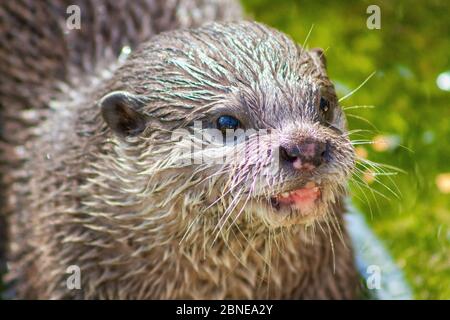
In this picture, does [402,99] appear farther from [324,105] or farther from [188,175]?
[188,175]

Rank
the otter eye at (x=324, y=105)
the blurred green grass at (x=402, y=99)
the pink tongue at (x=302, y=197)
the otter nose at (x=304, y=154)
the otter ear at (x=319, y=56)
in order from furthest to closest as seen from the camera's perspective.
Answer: the blurred green grass at (x=402, y=99), the otter ear at (x=319, y=56), the otter eye at (x=324, y=105), the pink tongue at (x=302, y=197), the otter nose at (x=304, y=154)

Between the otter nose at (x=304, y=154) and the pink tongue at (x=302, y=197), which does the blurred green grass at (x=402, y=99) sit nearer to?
the pink tongue at (x=302, y=197)

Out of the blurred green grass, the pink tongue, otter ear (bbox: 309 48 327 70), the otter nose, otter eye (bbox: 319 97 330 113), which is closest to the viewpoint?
the otter nose

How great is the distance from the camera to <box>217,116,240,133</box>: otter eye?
3.04 m

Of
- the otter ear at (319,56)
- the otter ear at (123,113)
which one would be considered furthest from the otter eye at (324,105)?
the otter ear at (123,113)

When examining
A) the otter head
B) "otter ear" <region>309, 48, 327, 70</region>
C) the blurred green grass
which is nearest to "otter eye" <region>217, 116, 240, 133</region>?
the otter head

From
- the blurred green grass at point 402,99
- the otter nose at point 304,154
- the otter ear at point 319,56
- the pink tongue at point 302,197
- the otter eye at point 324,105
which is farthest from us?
the blurred green grass at point 402,99

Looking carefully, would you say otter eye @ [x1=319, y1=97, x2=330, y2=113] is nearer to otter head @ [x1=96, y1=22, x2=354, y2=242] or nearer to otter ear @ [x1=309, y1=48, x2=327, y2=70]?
otter head @ [x1=96, y1=22, x2=354, y2=242]

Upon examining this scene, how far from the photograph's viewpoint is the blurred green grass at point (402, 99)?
437 cm

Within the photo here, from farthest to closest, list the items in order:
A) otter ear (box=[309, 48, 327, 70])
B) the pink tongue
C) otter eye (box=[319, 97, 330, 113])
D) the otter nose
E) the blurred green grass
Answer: the blurred green grass, otter ear (box=[309, 48, 327, 70]), otter eye (box=[319, 97, 330, 113]), the pink tongue, the otter nose

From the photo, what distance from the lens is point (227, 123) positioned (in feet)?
9.98

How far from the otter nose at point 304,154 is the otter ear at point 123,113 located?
1.84 ft
